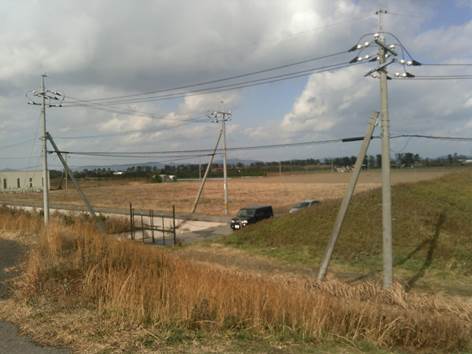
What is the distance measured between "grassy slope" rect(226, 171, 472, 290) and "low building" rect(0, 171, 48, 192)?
9699 cm

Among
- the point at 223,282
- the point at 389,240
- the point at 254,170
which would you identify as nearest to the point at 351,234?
the point at 389,240

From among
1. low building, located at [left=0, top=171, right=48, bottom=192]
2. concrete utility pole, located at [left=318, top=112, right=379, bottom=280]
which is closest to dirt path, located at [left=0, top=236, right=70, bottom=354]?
concrete utility pole, located at [left=318, top=112, right=379, bottom=280]

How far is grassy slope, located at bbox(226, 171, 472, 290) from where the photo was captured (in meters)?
17.7

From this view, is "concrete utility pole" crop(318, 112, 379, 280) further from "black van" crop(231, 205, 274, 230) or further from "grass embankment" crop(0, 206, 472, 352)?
"black van" crop(231, 205, 274, 230)

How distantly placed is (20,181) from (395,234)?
11114 cm

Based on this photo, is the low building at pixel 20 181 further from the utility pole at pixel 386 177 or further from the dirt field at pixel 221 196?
the utility pole at pixel 386 177

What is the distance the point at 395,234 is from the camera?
20656 mm

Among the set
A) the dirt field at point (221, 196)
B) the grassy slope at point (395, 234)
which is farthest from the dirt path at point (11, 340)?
the dirt field at point (221, 196)

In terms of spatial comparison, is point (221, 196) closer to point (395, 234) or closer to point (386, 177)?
point (395, 234)

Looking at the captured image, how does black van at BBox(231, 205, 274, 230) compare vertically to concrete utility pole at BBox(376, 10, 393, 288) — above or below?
below

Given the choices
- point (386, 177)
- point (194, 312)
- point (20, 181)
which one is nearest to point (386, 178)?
point (386, 177)

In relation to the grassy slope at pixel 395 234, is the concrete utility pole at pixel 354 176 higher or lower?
higher

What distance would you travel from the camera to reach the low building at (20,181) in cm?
10994

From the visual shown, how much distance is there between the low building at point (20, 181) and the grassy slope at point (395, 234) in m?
97.0
